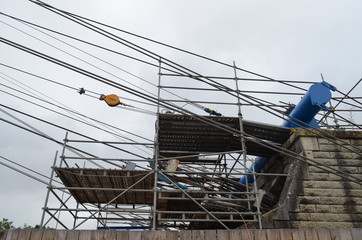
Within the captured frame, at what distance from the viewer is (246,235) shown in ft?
16.0

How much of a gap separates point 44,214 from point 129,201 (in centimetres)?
337

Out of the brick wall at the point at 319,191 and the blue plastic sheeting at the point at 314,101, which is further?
→ the blue plastic sheeting at the point at 314,101

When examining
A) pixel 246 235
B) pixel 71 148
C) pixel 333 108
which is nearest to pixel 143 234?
pixel 246 235

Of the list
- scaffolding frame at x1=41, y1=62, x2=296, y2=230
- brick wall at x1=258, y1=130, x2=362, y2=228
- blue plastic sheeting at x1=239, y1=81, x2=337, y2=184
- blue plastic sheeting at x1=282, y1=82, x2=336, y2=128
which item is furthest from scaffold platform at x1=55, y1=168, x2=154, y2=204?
blue plastic sheeting at x1=282, y1=82, x2=336, y2=128

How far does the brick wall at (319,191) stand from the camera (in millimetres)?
8227

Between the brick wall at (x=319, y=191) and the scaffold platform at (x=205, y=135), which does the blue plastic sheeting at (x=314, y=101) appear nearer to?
the brick wall at (x=319, y=191)

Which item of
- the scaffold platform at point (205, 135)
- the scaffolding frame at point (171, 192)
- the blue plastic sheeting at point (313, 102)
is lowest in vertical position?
the scaffolding frame at point (171, 192)

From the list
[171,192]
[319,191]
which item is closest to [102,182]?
[171,192]

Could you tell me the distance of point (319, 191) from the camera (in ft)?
28.5

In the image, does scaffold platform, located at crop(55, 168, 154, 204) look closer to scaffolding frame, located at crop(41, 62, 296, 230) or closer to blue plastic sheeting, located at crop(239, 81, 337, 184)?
scaffolding frame, located at crop(41, 62, 296, 230)

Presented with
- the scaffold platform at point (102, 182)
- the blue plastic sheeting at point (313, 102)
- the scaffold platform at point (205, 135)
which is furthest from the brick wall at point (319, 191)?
the scaffold platform at point (102, 182)

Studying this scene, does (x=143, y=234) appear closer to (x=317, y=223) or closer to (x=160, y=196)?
(x=160, y=196)

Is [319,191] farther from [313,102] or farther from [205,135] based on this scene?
[205,135]

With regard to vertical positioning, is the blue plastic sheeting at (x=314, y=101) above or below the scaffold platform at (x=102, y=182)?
above
